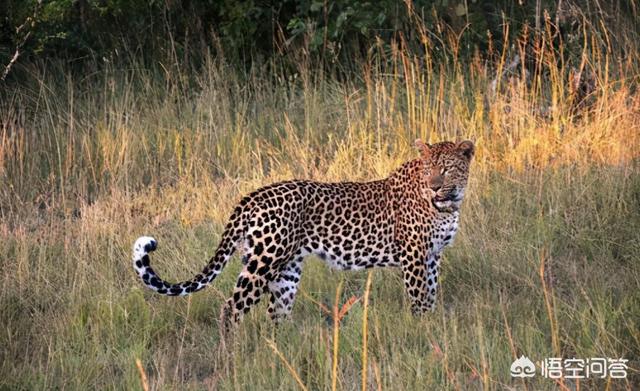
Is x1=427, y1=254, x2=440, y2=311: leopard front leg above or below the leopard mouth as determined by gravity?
below

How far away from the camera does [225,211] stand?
24.0ft

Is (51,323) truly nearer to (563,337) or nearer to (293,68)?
(563,337)

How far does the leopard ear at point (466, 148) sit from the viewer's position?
5.74 meters

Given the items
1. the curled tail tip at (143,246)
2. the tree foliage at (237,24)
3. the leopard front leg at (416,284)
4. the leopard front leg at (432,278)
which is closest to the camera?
the curled tail tip at (143,246)

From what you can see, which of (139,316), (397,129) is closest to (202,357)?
(139,316)

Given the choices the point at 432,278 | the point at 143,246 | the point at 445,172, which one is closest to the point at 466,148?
the point at 445,172

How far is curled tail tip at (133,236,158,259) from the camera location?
4980 mm
